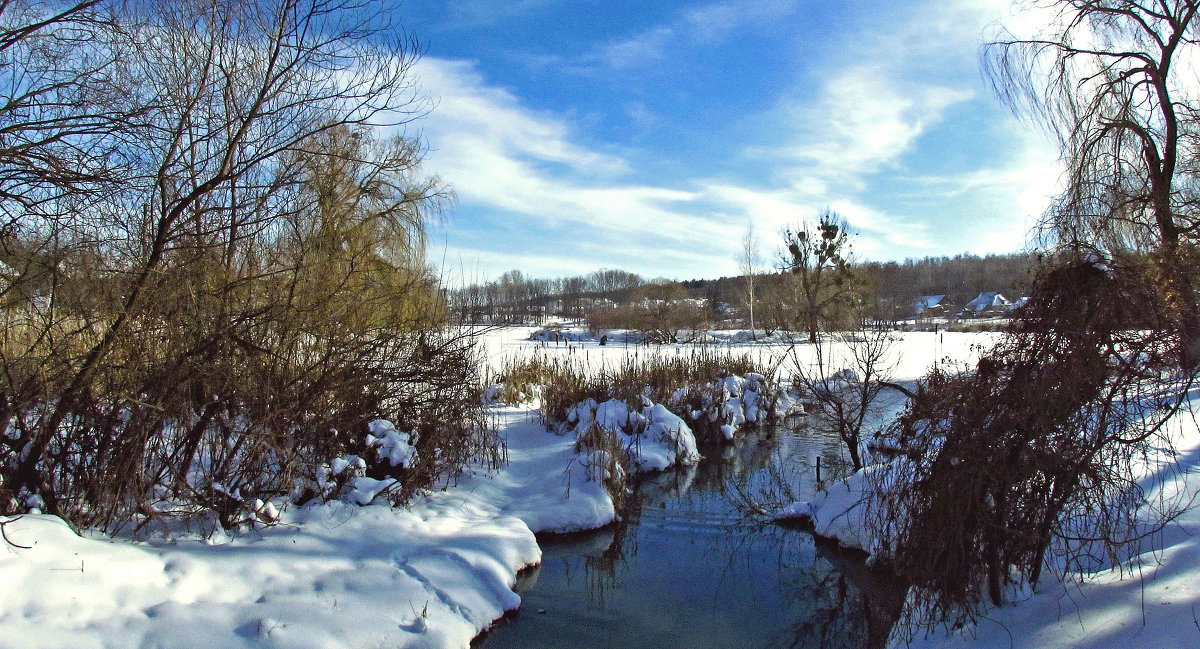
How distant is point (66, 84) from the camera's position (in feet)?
12.8

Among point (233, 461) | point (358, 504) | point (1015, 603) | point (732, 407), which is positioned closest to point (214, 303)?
point (233, 461)

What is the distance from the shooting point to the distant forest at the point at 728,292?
24.1ft

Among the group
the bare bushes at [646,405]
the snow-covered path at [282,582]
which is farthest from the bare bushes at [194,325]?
the bare bushes at [646,405]

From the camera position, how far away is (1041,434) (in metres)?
3.39

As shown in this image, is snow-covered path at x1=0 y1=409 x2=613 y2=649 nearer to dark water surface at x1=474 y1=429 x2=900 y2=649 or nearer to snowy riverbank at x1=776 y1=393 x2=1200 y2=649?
dark water surface at x1=474 y1=429 x2=900 y2=649

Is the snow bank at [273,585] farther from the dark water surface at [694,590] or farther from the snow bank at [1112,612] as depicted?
the snow bank at [1112,612]

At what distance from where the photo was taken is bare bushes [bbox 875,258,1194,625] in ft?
11.0

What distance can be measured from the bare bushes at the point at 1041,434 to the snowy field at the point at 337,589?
0.99 feet

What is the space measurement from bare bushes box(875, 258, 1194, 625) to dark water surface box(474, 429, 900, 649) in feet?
4.46

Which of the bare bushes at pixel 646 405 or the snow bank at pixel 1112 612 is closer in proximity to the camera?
the snow bank at pixel 1112 612

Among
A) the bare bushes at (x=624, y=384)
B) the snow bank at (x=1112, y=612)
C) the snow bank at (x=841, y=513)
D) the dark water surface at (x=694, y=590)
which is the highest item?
the bare bushes at (x=624, y=384)

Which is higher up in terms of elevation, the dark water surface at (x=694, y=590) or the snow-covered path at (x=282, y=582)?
the snow-covered path at (x=282, y=582)

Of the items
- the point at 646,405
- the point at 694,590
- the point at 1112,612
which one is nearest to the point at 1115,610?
the point at 1112,612

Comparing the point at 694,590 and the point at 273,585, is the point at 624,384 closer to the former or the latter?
the point at 694,590
